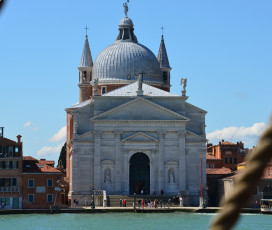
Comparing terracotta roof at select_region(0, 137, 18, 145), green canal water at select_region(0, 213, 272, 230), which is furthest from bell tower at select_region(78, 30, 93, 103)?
green canal water at select_region(0, 213, 272, 230)

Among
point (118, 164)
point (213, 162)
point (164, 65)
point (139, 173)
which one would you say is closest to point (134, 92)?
point (118, 164)

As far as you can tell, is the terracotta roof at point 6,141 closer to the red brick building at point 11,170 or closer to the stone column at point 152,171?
the red brick building at point 11,170

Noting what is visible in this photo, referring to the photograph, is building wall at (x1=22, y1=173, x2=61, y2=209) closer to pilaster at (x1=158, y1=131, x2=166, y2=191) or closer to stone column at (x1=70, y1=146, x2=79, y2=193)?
stone column at (x1=70, y1=146, x2=79, y2=193)

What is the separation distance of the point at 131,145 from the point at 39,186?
754 cm

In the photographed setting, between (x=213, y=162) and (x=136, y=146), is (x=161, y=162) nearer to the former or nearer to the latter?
(x=136, y=146)

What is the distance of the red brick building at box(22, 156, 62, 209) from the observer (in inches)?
1989

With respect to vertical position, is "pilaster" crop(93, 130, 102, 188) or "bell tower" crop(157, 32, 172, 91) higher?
"bell tower" crop(157, 32, 172, 91)

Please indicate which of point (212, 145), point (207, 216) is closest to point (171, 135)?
point (207, 216)

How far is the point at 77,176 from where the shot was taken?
54.8 metres

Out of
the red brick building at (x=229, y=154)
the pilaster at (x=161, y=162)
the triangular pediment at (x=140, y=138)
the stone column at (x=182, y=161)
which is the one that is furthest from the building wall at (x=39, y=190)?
the red brick building at (x=229, y=154)

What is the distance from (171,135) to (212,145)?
33274 mm

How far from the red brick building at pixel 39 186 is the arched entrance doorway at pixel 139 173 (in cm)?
604

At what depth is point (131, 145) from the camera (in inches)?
2168

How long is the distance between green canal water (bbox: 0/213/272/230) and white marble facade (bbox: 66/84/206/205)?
27.6 feet
